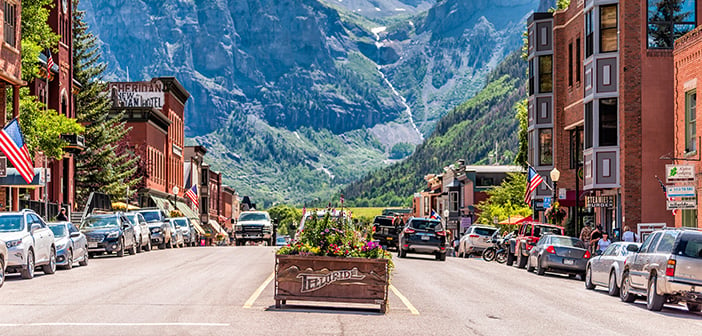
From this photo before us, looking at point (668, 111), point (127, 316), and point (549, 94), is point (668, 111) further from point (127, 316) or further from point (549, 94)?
point (127, 316)

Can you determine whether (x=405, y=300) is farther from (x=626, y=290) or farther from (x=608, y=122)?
(x=608, y=122)

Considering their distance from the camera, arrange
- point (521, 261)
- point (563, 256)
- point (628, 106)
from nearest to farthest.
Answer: point (563, 256), point (521, 261), point (628, 106)

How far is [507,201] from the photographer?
88.6 meters

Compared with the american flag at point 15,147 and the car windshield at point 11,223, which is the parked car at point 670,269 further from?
the american flag at point 15,147

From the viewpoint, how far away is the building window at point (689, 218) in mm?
36688

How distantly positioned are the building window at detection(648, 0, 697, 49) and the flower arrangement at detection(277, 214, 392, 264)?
95.7ft

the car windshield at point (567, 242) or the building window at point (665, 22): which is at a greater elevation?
the building window at point (665, 22)

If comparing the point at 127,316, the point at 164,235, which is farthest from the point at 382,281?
the point at 164,235

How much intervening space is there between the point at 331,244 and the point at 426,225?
82.2 ft

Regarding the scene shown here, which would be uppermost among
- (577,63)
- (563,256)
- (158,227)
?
(577,63)

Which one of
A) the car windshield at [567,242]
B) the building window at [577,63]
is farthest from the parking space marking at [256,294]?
the building window at [577,63]

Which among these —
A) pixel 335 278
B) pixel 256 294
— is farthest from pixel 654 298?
pixel 256 294

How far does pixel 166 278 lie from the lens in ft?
90.7

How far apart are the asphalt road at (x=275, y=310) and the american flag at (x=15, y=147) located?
7540 millimetres
